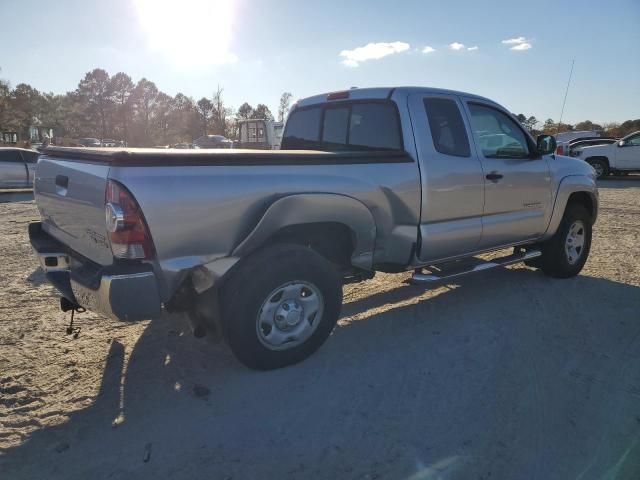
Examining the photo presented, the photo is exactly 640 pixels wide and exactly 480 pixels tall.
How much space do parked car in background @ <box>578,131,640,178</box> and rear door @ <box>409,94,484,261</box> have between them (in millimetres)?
16127

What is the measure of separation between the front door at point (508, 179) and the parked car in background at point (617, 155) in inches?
594

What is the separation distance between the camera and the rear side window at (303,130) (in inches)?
190

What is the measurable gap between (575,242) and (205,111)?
65.0m

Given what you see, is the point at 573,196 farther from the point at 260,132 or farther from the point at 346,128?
the point at 260,132

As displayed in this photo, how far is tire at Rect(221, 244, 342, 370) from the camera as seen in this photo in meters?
3.00

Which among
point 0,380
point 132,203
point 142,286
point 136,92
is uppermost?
point 136,92

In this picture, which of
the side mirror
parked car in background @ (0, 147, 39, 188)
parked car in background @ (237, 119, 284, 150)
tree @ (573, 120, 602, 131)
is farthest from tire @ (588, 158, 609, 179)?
→ tree @ (573, 120, 602, 131)

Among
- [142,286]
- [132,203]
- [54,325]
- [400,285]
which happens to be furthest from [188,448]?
[400,285]

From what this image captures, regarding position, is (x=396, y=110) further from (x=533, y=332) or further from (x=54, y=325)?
(x=54, y=325)

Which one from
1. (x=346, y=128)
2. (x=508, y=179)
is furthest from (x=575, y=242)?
(x=346, y=128)

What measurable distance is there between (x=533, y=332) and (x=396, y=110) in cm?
222

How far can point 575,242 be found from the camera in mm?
5562

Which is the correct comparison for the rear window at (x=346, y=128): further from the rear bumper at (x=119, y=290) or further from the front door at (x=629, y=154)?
the front door at (x=629, y=154)

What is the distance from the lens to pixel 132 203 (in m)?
2.58
